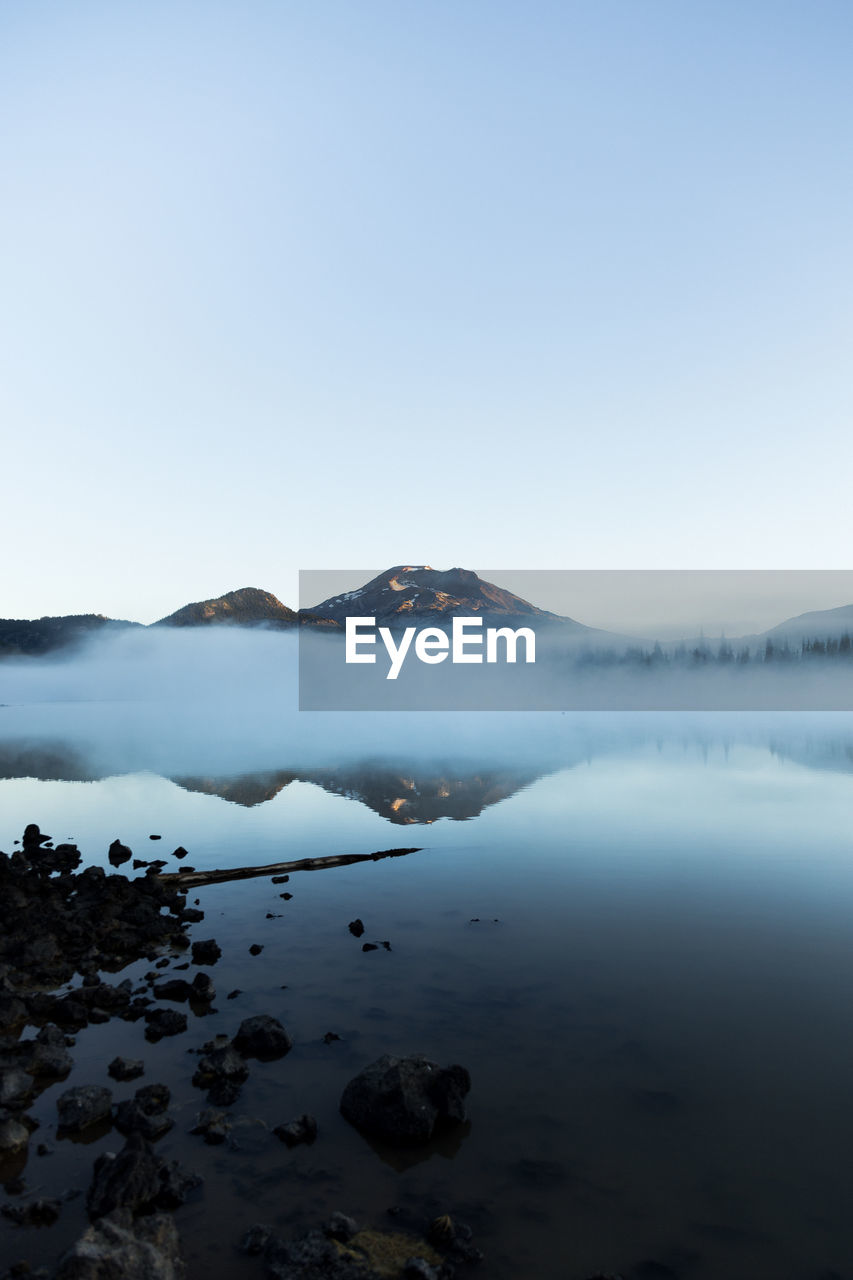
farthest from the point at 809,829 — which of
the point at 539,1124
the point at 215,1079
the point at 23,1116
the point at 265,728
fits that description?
the point at 265,728

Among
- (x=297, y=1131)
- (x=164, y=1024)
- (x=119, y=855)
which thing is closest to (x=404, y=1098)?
(x=297, y=1131)

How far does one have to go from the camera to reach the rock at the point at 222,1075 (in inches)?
515

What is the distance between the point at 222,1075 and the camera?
45.0 feet

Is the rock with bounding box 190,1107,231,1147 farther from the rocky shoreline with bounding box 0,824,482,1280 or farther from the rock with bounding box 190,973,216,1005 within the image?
the rock with bounding box 190,973,216,1005

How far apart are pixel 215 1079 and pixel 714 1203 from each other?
828cm

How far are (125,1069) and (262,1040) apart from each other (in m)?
2.43

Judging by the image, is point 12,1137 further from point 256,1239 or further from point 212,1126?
point 256,1239

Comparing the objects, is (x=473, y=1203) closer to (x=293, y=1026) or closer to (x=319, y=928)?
(x=293, y=1026)

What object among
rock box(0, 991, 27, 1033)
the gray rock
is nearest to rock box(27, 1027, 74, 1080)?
rock box(0, 991, 27, 1033)

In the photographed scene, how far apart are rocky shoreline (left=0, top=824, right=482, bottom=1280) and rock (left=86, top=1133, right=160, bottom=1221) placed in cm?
2

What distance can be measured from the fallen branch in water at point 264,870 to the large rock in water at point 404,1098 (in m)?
15.7

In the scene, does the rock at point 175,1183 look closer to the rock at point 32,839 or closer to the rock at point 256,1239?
the rock at point 256,1239

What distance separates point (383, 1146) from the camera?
11.9 meters

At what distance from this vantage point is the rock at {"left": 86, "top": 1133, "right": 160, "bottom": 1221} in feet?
32.7
